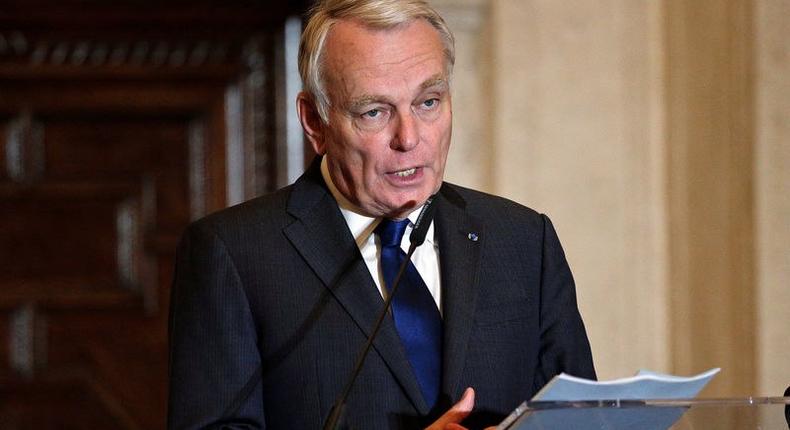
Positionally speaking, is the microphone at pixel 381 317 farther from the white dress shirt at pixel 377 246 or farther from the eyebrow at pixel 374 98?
the eyebrow at pixel 374 98

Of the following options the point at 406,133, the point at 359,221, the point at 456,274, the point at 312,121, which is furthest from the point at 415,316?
the point at 312,121

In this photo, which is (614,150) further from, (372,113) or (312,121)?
(372,113)

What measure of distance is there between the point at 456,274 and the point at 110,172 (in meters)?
2.35

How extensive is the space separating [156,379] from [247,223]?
6.99 ft

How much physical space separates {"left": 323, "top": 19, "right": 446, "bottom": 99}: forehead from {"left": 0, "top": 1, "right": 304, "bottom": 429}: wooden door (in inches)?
84.6

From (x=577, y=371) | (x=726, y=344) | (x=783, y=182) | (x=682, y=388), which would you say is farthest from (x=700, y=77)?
(x=682, y=388)

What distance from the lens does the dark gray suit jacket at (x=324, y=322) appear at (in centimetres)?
223

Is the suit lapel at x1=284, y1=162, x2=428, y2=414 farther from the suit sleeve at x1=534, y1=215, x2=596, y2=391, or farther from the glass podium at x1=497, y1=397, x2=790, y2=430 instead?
the glass podium at x1=497, y1=397, x2=790, y2=430

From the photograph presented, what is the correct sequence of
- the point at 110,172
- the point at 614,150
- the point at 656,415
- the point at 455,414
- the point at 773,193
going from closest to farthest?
the point at 656,415 < the point at 455,414 < the point at 773,193 < the point at 614,150 < the point at 110,172

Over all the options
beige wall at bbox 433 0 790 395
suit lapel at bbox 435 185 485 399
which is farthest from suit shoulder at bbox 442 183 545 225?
beige wall at bbox 433 0 790 395

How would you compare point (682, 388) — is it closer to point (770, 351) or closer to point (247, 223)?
point (247, 223)

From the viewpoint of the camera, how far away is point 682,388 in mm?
1799

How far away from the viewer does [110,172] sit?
173 inches

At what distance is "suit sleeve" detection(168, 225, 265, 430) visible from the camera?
2213 mm
